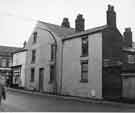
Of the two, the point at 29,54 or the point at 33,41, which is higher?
the point at 33,41

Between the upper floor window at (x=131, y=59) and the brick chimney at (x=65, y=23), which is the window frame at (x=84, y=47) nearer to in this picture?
the upper floor window at (x=131, y=59)

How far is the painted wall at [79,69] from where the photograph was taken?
69.2 ft

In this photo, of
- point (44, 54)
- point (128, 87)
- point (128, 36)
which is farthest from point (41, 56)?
point (128, 87)

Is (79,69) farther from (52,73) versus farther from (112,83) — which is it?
(52,73)

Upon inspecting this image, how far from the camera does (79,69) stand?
23141mm

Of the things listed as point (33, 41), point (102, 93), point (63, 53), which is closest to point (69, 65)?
point (63, 53)

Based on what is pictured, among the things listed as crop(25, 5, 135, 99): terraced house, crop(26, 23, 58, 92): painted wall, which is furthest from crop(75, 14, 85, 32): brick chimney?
crop(26, 23, 58, 92): painted wall

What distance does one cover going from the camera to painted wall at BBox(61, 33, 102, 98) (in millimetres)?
21078

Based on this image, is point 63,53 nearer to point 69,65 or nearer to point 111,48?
point 69,65

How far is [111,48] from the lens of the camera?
22.3 meters

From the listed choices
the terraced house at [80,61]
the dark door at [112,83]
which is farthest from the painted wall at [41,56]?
the dark door at [112,83]

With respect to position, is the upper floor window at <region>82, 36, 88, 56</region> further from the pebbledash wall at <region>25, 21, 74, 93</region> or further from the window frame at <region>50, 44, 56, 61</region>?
the window frame at <region>50, 44, 56, 61</region>

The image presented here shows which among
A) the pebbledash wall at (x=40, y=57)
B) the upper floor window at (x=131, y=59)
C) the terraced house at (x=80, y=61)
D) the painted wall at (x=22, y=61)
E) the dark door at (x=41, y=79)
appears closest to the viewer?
the terraced house at (x=80, y=61)

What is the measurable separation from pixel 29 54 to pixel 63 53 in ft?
27.1
